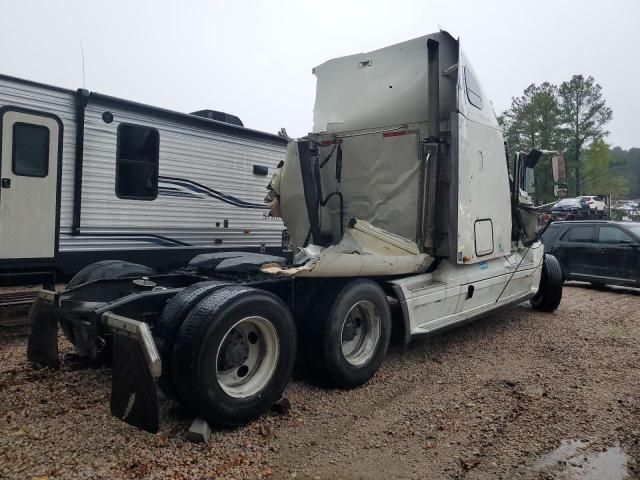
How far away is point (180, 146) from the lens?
7785mm

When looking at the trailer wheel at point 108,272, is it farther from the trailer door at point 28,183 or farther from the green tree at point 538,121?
the green tree at point 538,121

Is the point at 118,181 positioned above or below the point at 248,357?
above

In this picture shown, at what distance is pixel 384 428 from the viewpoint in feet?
11.5

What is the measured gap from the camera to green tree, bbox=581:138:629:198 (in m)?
36.0

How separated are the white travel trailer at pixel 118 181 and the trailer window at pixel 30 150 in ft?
0.04

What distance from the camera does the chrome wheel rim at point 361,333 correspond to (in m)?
4.37

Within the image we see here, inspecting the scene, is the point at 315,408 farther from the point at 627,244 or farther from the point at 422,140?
the point at 627,244

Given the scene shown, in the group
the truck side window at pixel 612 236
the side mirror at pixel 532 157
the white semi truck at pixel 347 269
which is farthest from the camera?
the truck side window at pixel 612 236

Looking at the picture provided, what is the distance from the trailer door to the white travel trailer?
0.5 inches

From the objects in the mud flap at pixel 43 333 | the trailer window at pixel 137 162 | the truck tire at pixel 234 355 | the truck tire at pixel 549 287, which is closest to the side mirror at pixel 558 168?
the truck tire at pixel 549 287

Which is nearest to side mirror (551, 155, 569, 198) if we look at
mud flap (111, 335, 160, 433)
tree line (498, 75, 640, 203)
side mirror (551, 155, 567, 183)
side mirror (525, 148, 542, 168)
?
side mirror (551, 155, 567, 183)

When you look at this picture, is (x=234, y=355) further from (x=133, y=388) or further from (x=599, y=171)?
(x=599, y=171)

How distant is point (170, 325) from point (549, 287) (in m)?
6.33

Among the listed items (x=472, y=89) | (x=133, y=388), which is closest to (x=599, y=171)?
(x=472, y=89)
